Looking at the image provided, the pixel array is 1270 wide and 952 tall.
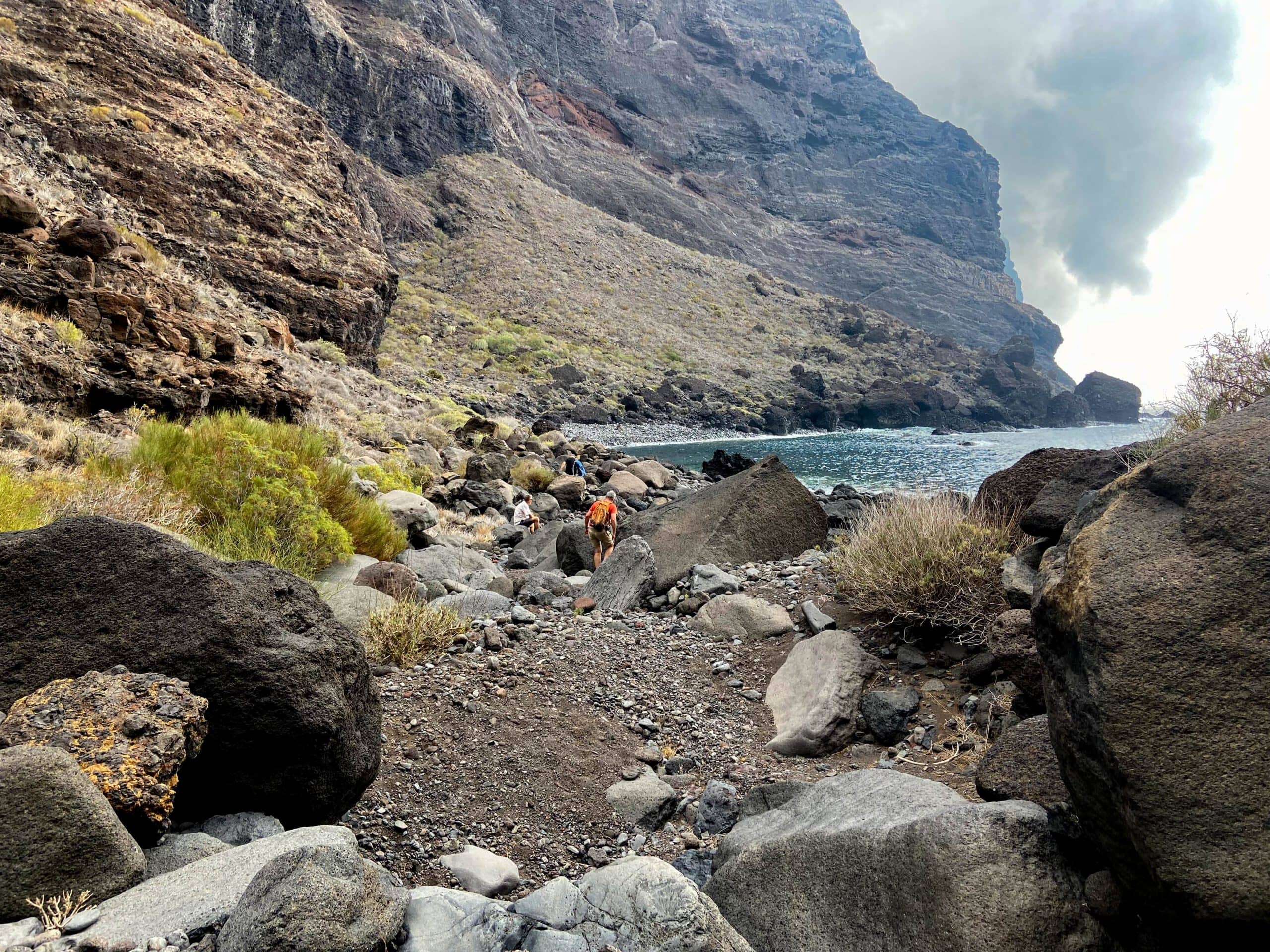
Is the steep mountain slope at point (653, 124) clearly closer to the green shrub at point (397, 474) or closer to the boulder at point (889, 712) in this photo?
the green shrub at point (397, 474)

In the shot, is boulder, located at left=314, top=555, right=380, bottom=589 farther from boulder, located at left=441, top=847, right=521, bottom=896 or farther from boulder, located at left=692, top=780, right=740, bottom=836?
boulder, located at left=692, top=780, right=740, bottom=836

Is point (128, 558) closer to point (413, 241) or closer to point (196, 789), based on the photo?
A: point (196, 789)

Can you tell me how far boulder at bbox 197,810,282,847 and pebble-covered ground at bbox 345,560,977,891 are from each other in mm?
739

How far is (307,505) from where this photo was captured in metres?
7.30

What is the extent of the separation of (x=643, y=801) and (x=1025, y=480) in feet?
14.9

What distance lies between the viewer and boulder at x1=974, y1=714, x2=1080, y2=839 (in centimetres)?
299

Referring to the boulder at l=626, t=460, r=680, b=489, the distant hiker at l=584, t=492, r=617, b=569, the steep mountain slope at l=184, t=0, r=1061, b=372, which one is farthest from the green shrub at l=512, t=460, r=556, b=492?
the steep mountain slope at l=184, t=0, r=1061, b=372

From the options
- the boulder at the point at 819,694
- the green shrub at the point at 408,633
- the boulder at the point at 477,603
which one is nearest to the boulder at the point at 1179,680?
the boulder at the point at 819,694

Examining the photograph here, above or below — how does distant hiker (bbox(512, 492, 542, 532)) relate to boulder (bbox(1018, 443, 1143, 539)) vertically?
below

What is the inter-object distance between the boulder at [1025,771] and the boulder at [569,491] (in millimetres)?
15039

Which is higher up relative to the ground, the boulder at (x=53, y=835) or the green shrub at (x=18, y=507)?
the boulder at (x=53, y=835)

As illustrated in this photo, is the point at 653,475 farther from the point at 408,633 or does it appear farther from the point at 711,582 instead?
the point at 408,633

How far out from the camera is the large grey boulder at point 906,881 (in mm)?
2451

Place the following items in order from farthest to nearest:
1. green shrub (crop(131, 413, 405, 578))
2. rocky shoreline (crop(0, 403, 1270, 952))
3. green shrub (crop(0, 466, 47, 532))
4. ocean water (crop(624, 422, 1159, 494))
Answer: ocean water (crop(624, 422, 1159, 494)), green shrub (crop(131, 413, 405, 578)), green shrub (crop(0, 466, 47, 532)), rocky shoreline (crop(0, 403, 1270, 952))
